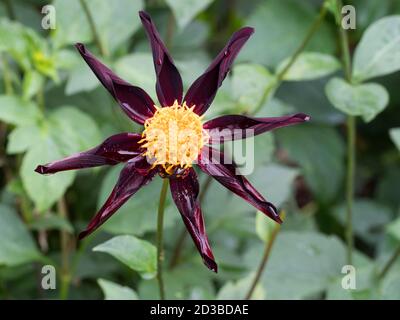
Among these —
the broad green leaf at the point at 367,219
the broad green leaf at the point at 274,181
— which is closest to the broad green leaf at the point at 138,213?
the broad green leaf at the point at 274,181

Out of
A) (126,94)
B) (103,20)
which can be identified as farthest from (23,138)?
(126,94)

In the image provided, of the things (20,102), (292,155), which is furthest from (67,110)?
(292,155)

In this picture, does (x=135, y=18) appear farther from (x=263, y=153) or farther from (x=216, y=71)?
(x=216, y=71)

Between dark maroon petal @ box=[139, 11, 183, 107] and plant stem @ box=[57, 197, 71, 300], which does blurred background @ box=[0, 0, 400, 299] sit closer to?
plant stem @ box=[57, 197, 71, 300]

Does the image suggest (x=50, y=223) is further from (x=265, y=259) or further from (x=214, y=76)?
(x=214, y=76)

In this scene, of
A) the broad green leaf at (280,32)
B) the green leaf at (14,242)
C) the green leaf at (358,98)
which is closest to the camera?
the green leaf at (358,98)

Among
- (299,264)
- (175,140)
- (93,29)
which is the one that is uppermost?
(93,29)

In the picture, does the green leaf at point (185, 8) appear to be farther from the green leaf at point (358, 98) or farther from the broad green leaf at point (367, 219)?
the broad green leaf at point (367, 219)
